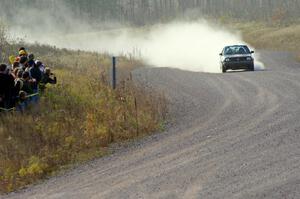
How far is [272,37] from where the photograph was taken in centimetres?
6488

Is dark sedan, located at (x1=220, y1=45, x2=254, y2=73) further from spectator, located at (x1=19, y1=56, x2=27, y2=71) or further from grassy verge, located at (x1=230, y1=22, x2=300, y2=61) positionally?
spectator, located at (x1=19, y1=56, x2=27, y2=71)

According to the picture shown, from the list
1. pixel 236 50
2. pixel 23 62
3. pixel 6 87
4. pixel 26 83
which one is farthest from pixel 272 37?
pixel 6 87

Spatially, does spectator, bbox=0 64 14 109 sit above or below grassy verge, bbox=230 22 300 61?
below

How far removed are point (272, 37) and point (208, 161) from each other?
57.0 metres

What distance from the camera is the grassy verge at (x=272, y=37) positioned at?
55562 millimetres

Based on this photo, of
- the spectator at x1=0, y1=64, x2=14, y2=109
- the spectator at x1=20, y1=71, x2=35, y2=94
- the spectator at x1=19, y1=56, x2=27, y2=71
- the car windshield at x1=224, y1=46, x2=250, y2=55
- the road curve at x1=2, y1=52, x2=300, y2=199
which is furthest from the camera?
the car windshield at x1=224, y1=46, x2=250, y2=55

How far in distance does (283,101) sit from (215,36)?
5163 cm

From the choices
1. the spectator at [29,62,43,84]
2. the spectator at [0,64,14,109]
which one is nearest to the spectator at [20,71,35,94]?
the spectator at [29,62,43,84]

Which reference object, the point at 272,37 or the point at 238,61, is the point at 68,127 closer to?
the point at 238,61

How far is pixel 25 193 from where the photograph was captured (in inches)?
394

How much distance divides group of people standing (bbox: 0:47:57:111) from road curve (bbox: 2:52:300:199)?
136 inches

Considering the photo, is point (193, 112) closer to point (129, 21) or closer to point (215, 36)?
point (215, 36)

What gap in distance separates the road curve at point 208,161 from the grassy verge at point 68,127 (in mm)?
634

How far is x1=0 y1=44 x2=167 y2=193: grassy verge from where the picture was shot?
1167 cm
